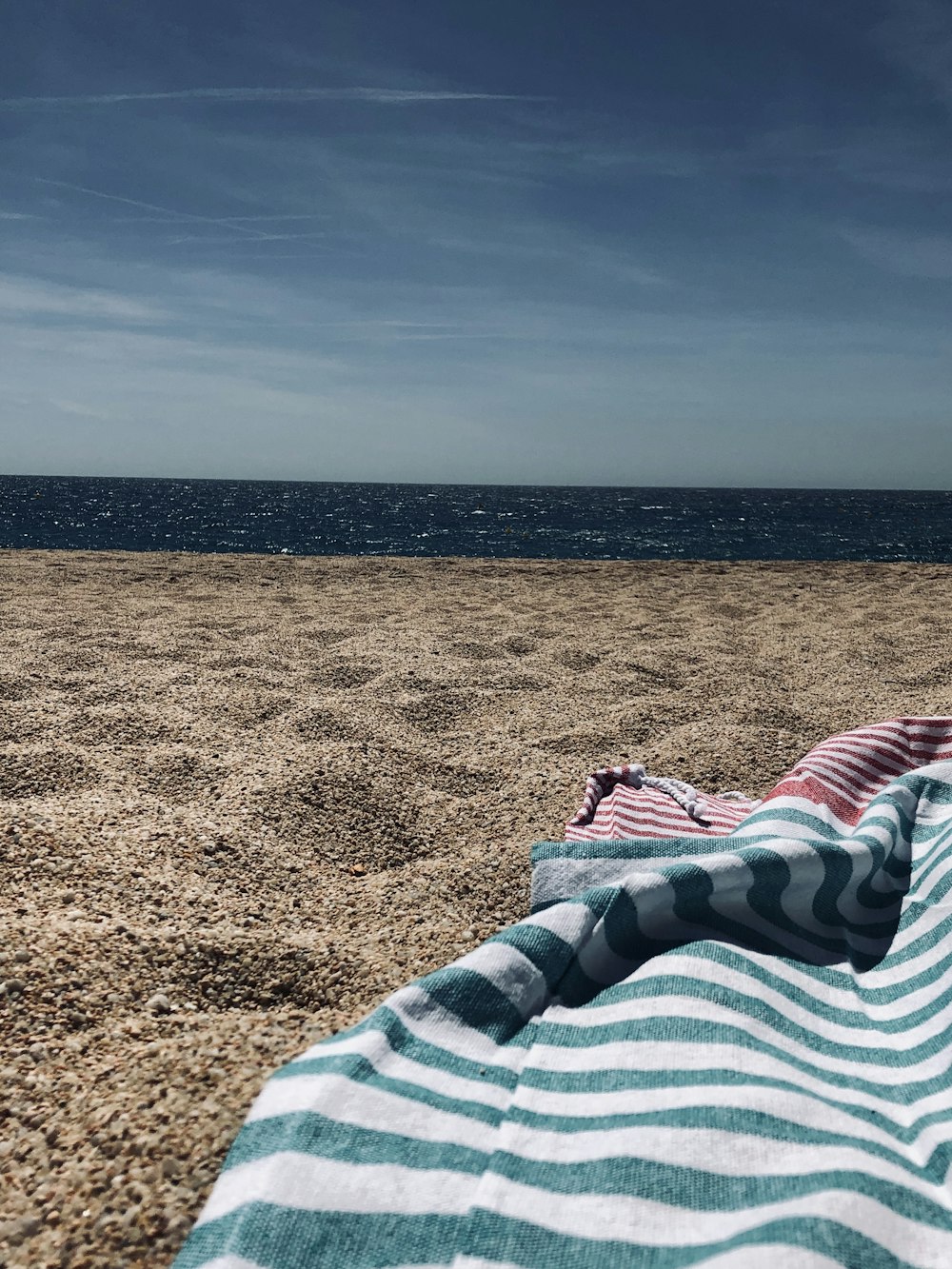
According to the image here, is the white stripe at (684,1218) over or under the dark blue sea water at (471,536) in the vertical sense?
under

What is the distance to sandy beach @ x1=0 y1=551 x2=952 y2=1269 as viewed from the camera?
112 centimetres

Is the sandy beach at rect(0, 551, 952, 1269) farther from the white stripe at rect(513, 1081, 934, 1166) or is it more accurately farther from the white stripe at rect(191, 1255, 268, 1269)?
the white stripe at rect(513, 1081, 934, 1166)

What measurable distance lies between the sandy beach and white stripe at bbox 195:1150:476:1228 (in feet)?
0.44

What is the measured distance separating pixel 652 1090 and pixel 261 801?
4.74 feet

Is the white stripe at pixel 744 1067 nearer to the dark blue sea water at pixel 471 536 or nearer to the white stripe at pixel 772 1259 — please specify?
the white stripe at pixel 772 1259

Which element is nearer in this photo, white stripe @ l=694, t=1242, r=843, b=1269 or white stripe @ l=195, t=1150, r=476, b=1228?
white stripe @ l=694, t=1242, r=843, b=1269

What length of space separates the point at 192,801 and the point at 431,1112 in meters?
1.42

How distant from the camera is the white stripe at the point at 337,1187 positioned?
856mm

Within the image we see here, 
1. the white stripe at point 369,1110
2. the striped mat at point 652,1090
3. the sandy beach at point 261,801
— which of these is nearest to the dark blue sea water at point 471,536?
the sandy beach at point 261,801

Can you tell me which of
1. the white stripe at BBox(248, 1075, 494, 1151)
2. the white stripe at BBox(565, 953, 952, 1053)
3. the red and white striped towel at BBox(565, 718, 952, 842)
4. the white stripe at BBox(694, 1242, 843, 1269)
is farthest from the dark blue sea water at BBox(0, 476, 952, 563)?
the white stripe at BBox(694, 1242, 843, 1269)

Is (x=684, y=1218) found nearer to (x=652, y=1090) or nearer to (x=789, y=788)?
(x=652, y=1090)

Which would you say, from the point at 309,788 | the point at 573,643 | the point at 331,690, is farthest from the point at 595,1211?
the point at 573,643

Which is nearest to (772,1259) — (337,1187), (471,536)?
(337,1187)

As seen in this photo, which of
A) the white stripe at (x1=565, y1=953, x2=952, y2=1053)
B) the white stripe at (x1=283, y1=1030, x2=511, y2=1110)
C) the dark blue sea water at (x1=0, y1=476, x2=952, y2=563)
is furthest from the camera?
the dark blue sea water at (x1=0, y1=476, x2=952, y2=563)
